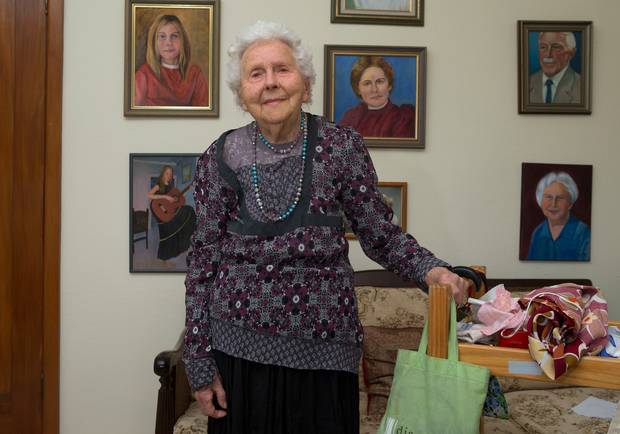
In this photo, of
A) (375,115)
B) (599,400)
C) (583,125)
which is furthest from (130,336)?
(583,125)

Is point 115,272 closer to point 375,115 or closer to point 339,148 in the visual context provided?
point 375,115

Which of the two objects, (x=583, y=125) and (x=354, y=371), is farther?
(x=583, y=125)

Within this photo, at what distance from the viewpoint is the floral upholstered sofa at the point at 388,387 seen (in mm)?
2361

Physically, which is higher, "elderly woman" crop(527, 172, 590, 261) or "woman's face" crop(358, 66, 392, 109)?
"woman's face" crop(358, 66, 392, 109)

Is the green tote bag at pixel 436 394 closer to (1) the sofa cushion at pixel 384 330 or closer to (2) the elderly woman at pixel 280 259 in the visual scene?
(2) the elderly woman at pixel 280 259

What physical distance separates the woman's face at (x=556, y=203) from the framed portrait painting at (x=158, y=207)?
157 cm

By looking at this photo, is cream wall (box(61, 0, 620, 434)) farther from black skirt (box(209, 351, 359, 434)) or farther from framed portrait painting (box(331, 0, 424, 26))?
black skirt (box(209, 351, 359, 434))

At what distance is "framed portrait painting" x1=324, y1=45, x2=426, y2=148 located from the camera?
307 centimetres

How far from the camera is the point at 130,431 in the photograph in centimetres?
310

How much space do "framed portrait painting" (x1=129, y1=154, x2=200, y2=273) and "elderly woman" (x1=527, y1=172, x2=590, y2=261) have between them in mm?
1550

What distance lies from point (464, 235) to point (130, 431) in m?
1.72

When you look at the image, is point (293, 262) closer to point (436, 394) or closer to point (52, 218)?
point (436, 394)

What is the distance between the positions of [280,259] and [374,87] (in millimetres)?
→ 1705

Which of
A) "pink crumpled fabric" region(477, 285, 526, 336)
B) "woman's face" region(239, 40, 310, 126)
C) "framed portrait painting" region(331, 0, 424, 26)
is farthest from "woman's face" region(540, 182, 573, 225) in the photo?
"woman's face" region(239, 40, 310, 126)
